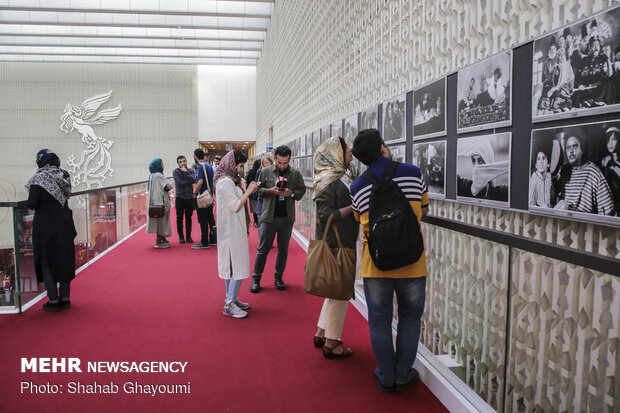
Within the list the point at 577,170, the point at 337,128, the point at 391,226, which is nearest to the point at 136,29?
the point at 337,128

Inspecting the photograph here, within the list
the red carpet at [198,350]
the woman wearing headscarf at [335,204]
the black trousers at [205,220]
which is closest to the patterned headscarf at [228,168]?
the woman wearing headscarf at [335,204]

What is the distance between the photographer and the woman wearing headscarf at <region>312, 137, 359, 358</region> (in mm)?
3123

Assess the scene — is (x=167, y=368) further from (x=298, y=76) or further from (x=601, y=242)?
(x=298, y=76)

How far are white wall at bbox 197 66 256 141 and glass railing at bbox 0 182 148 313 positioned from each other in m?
16.8

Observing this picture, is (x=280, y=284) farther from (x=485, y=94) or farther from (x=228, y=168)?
(x=485, y=94)

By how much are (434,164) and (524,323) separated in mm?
1497

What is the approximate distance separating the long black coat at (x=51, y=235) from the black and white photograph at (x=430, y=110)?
347 cm

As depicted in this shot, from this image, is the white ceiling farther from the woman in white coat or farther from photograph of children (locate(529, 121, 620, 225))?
photograph of children (locate(529, 121, 620, 225))

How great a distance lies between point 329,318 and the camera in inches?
129

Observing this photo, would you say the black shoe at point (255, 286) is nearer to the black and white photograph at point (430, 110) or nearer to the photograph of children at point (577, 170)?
the black and white photograph at point (430, 110)

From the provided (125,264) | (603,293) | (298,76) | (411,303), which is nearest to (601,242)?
(603,293)

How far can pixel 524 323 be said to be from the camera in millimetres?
2002

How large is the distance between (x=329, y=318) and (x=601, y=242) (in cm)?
191

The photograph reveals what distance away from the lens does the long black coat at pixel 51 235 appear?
165 inches
